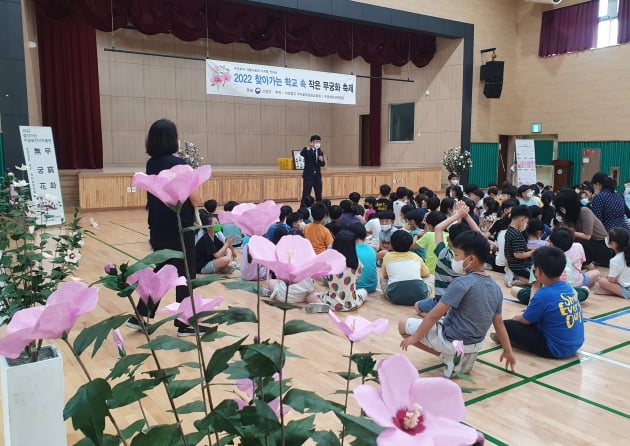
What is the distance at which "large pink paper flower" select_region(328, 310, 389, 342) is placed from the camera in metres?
0.71

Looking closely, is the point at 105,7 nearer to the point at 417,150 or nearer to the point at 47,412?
the point at 417,150

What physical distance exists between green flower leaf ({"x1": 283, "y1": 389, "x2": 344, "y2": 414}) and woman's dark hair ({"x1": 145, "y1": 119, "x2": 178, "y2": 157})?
238cm

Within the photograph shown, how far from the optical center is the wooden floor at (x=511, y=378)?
230cm

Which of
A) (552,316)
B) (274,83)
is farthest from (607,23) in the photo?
(552,316)

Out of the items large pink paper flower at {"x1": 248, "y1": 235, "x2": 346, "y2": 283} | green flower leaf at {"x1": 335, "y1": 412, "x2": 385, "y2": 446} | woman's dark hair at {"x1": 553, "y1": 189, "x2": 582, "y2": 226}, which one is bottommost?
woman's dark hair at {"x1": 553, "y1": 189, "x2": 582, "y2": 226}

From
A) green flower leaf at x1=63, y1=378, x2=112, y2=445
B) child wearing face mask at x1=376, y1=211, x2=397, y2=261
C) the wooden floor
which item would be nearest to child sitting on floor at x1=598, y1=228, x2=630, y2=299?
the wooden floor

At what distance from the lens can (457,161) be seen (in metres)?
12.7

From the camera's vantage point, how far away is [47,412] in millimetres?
1576

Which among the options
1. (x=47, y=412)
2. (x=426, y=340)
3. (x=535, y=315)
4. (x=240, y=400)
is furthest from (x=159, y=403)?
(x=535, y=315)

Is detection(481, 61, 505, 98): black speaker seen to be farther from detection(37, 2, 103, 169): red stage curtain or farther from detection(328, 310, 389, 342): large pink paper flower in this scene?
detection(328, 310, 389, 342): large pink paper flower

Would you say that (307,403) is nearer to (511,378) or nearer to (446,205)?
(511,378)

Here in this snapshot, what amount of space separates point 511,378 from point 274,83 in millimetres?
8337

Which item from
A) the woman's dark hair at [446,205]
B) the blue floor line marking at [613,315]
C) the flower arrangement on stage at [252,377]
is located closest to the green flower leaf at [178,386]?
the flower arrangement on stage at [252,377]

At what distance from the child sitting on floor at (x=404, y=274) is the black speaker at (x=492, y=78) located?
10.1m
